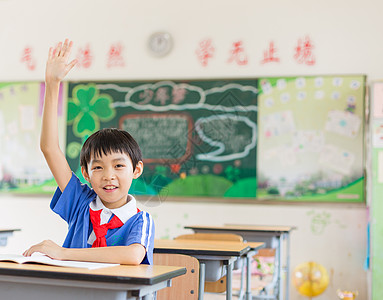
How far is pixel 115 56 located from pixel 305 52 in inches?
73.1

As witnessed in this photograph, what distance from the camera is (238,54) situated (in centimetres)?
524

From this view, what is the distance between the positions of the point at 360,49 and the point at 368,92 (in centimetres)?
45

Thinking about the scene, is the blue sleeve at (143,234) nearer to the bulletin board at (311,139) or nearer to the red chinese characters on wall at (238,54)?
the bulletin board at (311,139)

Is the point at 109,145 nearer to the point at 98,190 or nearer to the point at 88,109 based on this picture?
A: the point at 98,190

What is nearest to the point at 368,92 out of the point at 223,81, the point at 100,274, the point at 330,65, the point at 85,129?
the point at 330,65

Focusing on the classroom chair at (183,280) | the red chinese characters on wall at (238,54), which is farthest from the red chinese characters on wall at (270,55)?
the classroom chair at (183,280)

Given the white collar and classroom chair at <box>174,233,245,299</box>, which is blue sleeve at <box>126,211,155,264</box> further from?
classroom chair at <box>174,233,245,299</box>

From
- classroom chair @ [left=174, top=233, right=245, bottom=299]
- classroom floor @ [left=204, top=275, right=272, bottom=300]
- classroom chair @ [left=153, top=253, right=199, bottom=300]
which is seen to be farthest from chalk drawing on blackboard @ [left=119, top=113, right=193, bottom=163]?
classroom chair @ [left=153, top=253, right=199, bottom=300]

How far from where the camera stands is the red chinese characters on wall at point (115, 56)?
5.54m

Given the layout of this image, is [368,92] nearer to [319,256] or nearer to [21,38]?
[319,256]

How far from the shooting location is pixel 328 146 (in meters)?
A: 4.96

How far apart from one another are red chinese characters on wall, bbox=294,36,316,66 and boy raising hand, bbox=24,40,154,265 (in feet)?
12.2

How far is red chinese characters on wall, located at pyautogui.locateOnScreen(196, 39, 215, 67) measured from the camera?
17.4ft

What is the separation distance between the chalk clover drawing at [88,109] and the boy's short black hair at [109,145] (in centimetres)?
392
